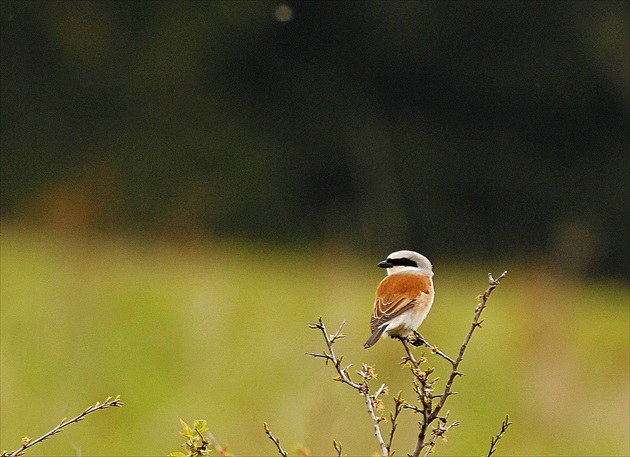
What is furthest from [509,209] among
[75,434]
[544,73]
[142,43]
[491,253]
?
[75,434]

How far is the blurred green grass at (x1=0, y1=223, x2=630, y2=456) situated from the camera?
5070 mm

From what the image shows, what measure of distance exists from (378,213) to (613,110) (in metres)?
9.16

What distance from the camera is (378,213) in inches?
300

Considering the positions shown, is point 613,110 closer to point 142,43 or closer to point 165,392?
point 142,43

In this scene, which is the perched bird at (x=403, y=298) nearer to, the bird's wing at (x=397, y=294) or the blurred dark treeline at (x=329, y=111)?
the bird's wing at (x=397, y=294)

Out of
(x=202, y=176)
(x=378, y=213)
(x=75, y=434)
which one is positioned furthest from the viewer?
(x=202, y=176)

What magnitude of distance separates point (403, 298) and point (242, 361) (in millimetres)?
3965

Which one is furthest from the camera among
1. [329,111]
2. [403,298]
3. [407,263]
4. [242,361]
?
[329,111]

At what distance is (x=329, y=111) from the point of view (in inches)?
660

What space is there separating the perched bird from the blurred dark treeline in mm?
12290

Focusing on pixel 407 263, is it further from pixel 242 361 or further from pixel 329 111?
pixel 329 111

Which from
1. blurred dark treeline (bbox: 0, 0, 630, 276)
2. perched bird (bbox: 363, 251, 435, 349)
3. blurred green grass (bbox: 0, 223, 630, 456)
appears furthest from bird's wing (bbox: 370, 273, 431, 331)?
blurred dark treeline (bbox: 0, 0, 630, 276)

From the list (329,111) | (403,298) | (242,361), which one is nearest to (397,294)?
(403,298)

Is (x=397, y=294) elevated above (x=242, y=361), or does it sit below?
below
